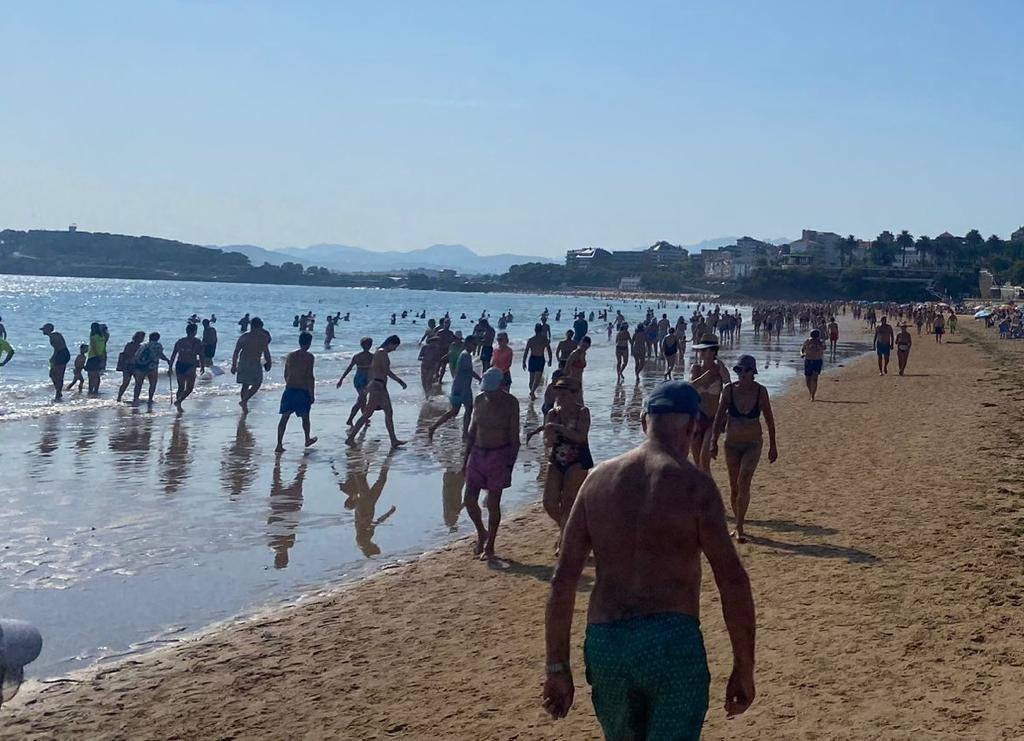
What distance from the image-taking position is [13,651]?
2580 millimetres

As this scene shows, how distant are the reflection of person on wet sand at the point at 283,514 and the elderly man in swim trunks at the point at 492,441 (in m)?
1.67

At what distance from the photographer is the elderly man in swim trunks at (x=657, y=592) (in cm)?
320

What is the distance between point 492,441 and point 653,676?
502 cm

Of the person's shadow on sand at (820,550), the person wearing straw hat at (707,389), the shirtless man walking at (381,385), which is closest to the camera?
the person's shadow on sand at (820,550)

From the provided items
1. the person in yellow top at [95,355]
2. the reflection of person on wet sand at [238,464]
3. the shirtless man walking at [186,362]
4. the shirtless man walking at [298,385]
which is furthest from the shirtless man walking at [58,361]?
the shirtless man walking at [298,385]

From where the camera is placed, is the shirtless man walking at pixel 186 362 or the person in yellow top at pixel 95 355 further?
the person in yellow top at pixel 95 355

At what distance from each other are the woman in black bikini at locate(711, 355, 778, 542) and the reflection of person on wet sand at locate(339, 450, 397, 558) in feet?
10.0

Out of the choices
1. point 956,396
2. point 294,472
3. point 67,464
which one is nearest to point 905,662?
point 294,472

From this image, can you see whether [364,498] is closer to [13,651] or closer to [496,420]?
[496,420]

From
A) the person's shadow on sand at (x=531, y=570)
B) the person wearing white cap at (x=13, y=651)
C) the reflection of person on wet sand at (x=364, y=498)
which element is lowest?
the reflection of person on wet sand at (x=364, y=498)

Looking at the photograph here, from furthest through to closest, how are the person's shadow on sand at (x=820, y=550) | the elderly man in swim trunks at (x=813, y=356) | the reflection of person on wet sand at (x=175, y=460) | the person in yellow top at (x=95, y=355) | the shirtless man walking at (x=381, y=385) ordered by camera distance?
the elderly man in swim trunks at (x=813, y=356)
the person in yellow top at (x=95, y=355)
the shirtless man walking at (x=381, y=385)
the reflection of person on wet sand at (x=175, y=460)
the person's shadow on sand at (x=820, y=550)

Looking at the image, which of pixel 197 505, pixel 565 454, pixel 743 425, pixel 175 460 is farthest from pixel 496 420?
pixel 175 460

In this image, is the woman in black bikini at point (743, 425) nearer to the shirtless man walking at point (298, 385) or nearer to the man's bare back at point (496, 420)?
the man's bare back at point (496, 420)

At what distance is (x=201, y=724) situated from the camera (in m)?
5.24
